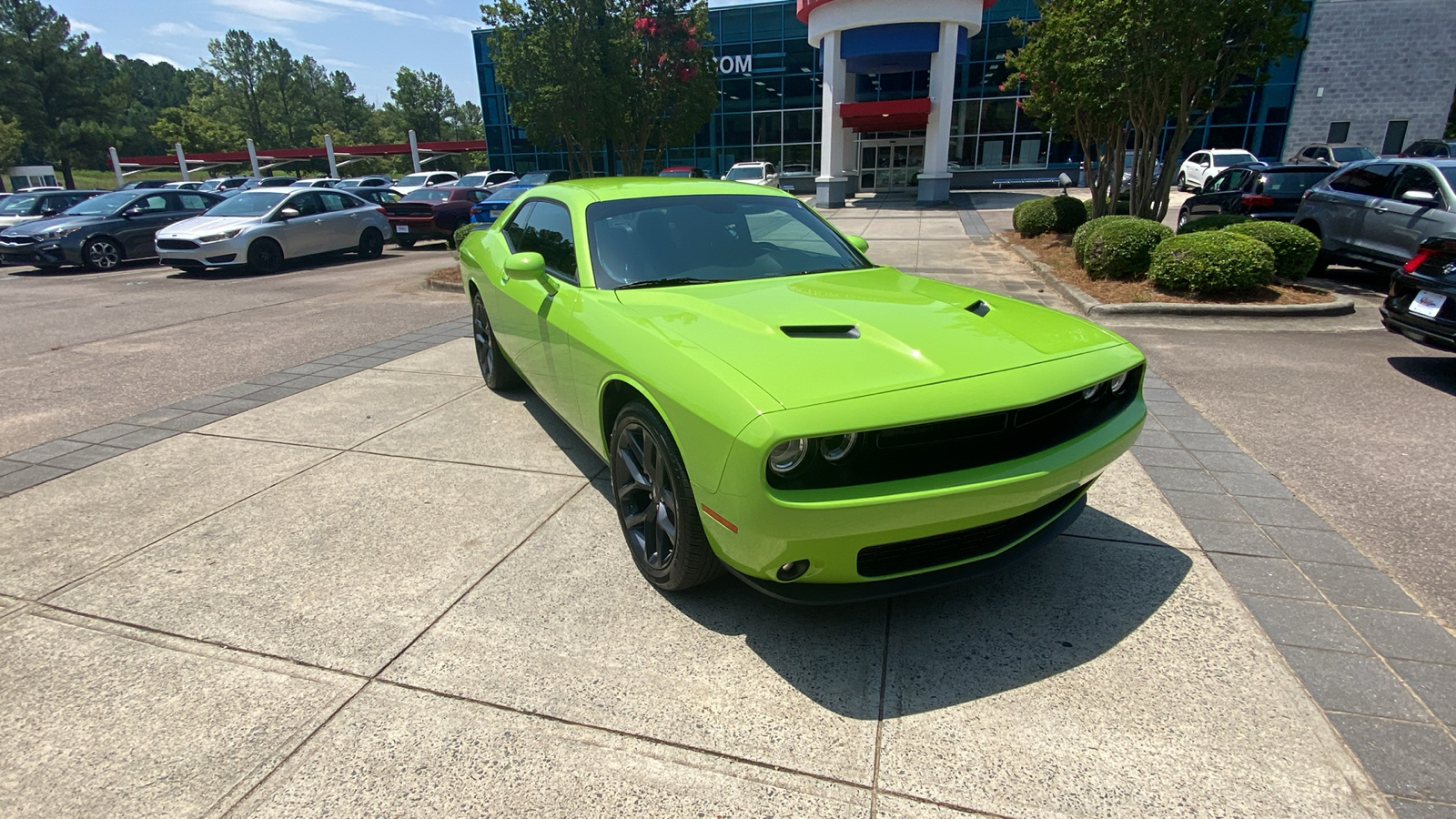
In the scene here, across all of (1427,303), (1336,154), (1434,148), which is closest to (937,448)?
(1427,303)

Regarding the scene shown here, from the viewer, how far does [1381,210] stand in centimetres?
862

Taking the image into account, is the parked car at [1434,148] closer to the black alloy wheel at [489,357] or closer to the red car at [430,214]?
the red car at [430,214]

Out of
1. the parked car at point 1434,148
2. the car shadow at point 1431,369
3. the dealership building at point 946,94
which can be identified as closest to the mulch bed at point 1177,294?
the car shadow at point 1431,369

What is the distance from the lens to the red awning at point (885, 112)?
26.5 meters

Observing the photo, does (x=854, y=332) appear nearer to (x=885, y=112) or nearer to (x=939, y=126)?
(x=939, y=126)

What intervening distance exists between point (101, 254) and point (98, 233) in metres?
0.40

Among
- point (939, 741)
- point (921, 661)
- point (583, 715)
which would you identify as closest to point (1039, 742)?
point (939, 741)

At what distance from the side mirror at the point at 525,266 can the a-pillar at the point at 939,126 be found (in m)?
25.0

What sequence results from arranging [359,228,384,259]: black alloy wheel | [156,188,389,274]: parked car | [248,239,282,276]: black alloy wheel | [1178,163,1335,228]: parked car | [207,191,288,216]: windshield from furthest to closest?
[359,228,384,259]: black alloy wheel
[207,191,288,216]: windshield
[248,239,282,276]: black alloy wheel
[156,188,389,274]: parked car
[1178,163,1335,228]: parked car

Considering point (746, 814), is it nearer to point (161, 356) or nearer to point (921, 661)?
point (921, 661)

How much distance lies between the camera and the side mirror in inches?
145

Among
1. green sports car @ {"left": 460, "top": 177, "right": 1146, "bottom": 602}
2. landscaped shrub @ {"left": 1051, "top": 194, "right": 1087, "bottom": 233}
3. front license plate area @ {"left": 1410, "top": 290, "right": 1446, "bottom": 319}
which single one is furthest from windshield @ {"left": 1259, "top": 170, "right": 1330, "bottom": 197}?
green sports car @ {"left": 460, "top": 177, "right": 1146, "bottom": 602}

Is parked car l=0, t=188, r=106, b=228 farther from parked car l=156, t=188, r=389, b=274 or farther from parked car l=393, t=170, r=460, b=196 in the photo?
parked car l=393, t=170, r=460, b=196

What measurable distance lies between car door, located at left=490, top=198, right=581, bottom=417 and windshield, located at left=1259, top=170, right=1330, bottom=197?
41.2 feet
